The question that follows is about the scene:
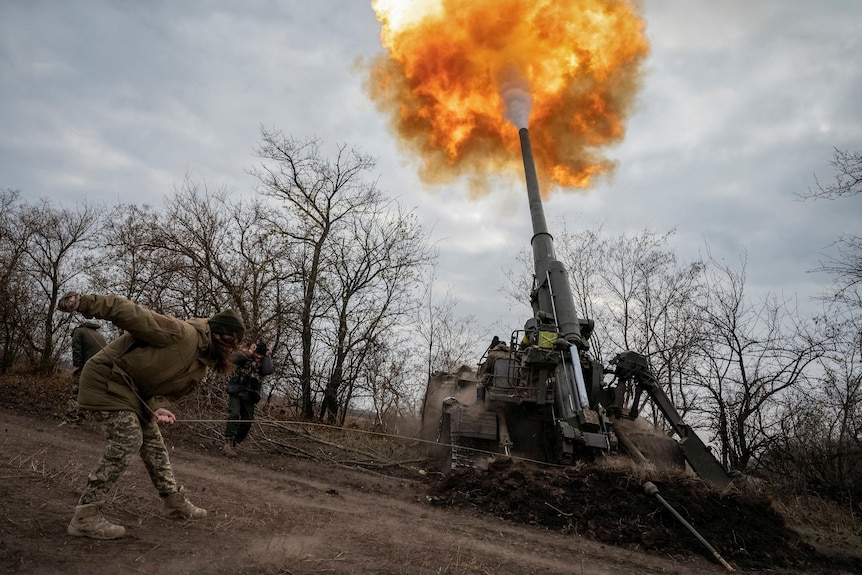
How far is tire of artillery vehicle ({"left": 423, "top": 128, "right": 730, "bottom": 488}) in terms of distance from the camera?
29.6 ft

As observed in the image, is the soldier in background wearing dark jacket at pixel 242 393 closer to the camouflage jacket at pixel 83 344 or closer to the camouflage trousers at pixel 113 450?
the camouflage jacket at pixel 83 344

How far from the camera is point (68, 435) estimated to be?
29.6ft

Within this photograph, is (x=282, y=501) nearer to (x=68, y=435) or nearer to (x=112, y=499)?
(x=112, y=499)

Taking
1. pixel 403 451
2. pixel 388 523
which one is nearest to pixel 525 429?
pixel 403 451

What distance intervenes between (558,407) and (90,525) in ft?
25.1

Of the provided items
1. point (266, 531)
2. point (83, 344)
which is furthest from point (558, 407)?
point (83, 344)

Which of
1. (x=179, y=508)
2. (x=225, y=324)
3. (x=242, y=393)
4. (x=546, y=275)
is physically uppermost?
(x=546, y=275)

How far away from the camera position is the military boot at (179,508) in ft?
14.9

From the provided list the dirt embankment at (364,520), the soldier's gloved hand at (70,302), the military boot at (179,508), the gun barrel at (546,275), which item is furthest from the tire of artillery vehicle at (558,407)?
the soldier's gloved hand at (70,302)

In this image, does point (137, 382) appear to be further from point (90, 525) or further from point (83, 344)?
point (83, 344)

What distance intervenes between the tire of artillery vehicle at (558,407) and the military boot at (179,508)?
16.3 feet

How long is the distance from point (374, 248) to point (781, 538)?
13.7 meters

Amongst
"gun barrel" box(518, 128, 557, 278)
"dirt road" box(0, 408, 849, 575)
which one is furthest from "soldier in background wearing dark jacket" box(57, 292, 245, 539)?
"gun barrel" box(518, 128, 557, 278)

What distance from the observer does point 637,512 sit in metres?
6.71
